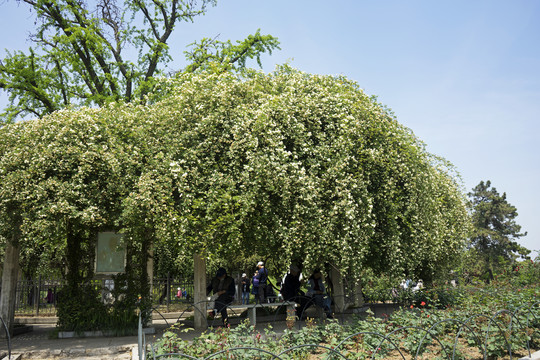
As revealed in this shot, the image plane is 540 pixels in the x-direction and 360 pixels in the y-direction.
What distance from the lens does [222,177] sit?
11.7m

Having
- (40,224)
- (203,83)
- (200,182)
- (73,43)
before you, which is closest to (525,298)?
(200,182)

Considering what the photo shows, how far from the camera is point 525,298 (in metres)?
12.0

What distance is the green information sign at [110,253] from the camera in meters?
13.2

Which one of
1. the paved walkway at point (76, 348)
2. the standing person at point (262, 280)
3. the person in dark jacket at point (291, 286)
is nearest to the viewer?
the paved walkway at point (76, 348)

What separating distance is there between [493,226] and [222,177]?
57804 millimetres

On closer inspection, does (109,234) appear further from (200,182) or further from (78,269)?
(200,182)

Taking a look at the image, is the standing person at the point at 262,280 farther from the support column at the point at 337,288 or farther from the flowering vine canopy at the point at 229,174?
the flowering vine canopy at the point at 229,174

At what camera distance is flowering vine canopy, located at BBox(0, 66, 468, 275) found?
11352mm

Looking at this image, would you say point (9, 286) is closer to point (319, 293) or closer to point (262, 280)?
point (319, 293)

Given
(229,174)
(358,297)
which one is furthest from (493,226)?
(229,174)

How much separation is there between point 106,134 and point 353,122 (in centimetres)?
687

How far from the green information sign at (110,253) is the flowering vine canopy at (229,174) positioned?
83 cm

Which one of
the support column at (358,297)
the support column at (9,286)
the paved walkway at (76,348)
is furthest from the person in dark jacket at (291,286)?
the support column at (9,286)

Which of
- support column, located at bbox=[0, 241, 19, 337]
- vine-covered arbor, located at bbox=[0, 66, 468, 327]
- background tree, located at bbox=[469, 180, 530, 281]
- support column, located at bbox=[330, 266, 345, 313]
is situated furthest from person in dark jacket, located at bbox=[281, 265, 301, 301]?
background tree, located at bbox=[469, 180, 530, 281]
